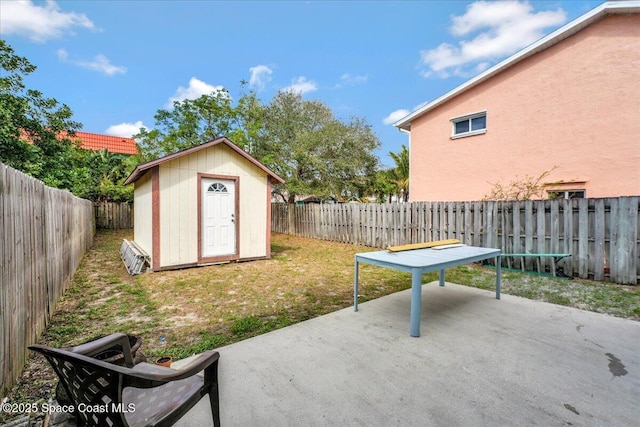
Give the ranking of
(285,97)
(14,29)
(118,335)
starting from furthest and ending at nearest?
(285,97)
(14,29)
(118,335)

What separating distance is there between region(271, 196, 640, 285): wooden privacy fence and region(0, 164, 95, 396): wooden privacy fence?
781 centimetres

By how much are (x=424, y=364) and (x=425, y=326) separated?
0.85 metres

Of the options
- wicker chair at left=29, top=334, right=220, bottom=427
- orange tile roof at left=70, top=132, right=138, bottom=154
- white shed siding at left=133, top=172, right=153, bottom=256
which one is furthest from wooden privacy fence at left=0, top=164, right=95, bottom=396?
orange tile roof at left=70, top=132, right=138, bottom=154

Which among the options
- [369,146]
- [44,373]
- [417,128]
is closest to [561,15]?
[417,128]

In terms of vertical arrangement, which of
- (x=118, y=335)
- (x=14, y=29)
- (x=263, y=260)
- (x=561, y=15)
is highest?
(x=14, y=29)

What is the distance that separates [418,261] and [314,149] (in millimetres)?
12582

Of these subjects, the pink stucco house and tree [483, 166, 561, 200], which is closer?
the pink stucco house

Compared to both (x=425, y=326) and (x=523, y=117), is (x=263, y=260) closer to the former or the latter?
(x=425, y=326)

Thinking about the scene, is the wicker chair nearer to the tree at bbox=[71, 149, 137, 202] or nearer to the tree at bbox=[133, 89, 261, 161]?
the tree at bbox=[133, 89, 261, 161]

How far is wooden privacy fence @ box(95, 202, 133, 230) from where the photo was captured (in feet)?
49.4

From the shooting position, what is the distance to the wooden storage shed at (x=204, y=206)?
21.5 feet

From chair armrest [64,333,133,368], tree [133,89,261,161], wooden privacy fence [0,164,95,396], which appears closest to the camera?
chair armrest [64,333,133,368]

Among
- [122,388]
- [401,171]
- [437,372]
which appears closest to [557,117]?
[437,372]

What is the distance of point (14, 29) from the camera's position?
426 inches
